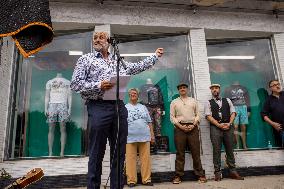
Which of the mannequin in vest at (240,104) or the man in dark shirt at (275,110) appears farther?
the mannequin in vest at (240,104)

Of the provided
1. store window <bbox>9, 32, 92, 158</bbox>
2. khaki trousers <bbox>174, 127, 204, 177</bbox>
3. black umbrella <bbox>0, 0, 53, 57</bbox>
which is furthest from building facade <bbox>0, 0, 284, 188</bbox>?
black umbrella <bbox>0, 0, 53, 57</bbox>

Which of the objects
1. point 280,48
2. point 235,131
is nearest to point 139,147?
point 235,131

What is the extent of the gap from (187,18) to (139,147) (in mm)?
3917

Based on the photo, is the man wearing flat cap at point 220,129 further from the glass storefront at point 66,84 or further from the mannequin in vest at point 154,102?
the mannequin in vest at point 154,102

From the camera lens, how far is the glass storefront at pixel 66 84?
7133 mm

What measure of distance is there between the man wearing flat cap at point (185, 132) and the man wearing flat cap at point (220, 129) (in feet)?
1.22

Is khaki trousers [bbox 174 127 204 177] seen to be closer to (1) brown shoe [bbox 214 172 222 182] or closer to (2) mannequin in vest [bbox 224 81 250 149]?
(1) brown shoe [bbox 214 172 222 182]

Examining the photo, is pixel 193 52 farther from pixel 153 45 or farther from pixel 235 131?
pixel 235 131

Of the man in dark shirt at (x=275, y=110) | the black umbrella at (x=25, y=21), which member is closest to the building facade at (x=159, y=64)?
A: the man in dark shirt at (x=275, y=110)

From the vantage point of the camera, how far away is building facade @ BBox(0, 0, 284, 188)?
710cm

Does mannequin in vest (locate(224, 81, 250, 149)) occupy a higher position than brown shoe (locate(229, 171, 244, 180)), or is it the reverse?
mannequin in vest (locate(224, 81, 250, 149))

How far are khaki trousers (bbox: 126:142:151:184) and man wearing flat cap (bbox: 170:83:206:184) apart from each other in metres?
0.67

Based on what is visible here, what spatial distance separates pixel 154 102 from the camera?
7824mm

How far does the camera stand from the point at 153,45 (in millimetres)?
8430
